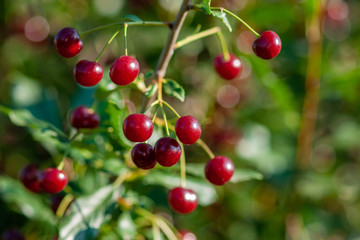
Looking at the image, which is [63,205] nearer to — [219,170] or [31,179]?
[31,179]

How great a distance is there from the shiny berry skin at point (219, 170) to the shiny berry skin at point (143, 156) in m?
0.24

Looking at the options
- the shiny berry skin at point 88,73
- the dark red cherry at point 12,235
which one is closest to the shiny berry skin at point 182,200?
the shiny berry skin at point 88,73

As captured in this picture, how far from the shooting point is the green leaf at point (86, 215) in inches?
53.9

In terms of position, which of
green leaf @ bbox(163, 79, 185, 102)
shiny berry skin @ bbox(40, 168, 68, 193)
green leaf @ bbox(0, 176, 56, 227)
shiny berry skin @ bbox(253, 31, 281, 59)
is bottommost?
green leaf @ bbox(0, 176, 56, 227)

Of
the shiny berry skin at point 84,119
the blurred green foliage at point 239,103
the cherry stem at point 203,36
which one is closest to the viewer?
the cherry stem at point 203,36

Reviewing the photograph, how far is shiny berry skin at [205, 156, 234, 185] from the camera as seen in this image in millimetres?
1328

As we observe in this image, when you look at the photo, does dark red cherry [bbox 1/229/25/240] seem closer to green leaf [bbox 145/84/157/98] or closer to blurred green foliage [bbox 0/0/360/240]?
blurred green foliage [bbox 0/0/360/240]

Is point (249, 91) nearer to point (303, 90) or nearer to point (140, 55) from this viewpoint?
point (303, 90)

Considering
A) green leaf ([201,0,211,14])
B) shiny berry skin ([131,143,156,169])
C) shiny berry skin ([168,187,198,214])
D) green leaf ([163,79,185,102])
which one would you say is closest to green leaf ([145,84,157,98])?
green leaf ([163,79,185,102])

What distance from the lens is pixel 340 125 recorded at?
8.82 ft

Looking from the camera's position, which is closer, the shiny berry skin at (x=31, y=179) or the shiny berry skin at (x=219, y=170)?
the shiny berry skin at (x=219, y=170)

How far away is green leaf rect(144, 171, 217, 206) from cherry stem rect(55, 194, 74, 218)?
0.99ft

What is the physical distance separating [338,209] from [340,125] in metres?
0.54

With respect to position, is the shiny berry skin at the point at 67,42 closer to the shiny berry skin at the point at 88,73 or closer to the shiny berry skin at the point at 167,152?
the shiny berry skin at the point at 88,73
